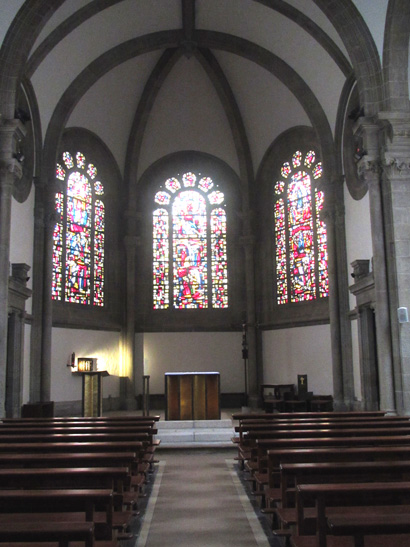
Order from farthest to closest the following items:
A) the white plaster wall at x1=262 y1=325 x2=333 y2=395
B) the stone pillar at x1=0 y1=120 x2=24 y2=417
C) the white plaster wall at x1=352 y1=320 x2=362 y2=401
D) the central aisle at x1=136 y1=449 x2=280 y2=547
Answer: the white plaster wall at x1=262 y1=325 x2=333 y2=395 < the white plaster wall at x1=352 y1=320 x2=362 y2=401 < the stone pillar at x1=0 y1=120 x2=24 y2=417 < the central aisle at x1=136 y1=449 x2=280 y2=547

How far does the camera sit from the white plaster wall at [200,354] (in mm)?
21797

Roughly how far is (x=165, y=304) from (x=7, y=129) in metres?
10.7

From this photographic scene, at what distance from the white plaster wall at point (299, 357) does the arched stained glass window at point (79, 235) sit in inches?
246

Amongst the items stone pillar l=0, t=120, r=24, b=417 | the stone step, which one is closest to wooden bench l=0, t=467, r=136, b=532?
stone pillar l=0, t=120, r=24, b=417

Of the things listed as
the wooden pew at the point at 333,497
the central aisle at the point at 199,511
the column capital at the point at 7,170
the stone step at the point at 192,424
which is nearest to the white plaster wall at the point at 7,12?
the column capital at the point at 7,170

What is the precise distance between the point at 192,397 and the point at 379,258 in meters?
5.52

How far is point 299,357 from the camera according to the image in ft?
64.8

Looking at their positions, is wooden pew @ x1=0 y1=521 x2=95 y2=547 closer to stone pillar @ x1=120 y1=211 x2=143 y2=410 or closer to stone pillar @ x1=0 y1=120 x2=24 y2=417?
stone pillar @ x1=0 y1=120 x2=24 y2=417

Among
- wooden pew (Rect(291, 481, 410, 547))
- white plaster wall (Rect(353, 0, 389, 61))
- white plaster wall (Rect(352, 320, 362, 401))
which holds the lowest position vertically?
wooden pew (Rect(291, 481, 410, 547))

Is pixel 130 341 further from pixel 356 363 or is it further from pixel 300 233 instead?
pixel 356 363

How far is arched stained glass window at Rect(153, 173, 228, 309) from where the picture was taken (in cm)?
2250

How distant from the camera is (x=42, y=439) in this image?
6891mm

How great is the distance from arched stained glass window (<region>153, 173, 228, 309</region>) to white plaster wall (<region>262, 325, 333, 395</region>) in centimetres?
269

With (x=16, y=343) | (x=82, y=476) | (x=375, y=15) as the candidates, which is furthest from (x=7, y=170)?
(x=82, y=476)
